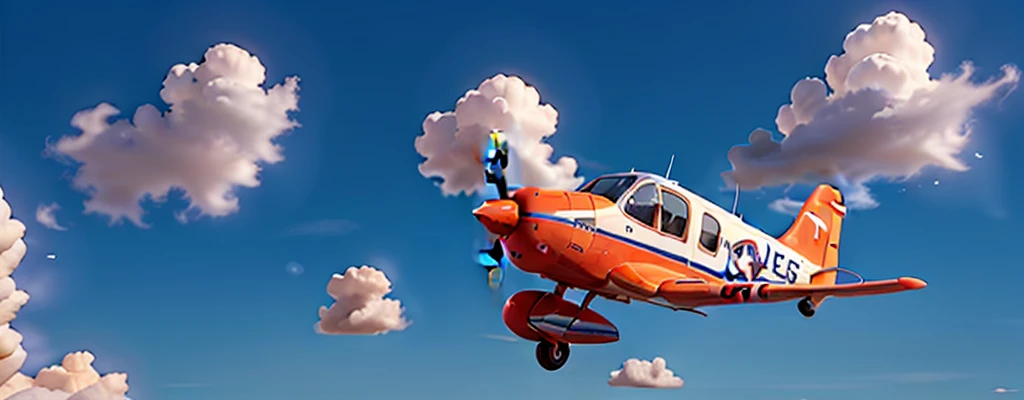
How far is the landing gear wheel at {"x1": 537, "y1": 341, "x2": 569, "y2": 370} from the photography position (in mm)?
23125

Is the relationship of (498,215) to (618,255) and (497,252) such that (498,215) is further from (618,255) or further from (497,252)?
(618,255)

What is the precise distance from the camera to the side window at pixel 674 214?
21953 mm

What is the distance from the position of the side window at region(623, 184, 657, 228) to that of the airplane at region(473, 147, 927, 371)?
0.02 m

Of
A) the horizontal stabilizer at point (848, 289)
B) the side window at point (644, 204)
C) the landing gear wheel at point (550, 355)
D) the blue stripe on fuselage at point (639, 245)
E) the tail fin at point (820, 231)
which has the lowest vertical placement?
the landing gear wheel at point (550, 355)

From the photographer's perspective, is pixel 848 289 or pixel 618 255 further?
pixel 618 255

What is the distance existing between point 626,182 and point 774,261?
7.04m

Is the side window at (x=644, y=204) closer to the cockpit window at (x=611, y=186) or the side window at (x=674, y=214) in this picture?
the cockpit window at (x=611, y=186)

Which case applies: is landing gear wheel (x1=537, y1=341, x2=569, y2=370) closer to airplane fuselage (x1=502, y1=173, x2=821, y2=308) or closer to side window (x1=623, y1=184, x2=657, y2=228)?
airplane fuselage (x1=502, y1=173, x2=821, y2=308)

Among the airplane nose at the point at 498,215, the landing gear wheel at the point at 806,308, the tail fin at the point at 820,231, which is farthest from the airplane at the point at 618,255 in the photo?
the tail fin at the point at 820,231

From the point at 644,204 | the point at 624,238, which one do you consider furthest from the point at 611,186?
the point at 624,238

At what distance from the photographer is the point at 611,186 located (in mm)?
21578

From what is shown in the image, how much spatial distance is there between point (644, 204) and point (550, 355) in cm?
475

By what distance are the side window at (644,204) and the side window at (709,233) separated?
2028 millimetres

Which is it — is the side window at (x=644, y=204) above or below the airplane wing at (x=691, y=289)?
above
